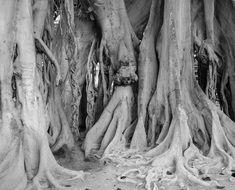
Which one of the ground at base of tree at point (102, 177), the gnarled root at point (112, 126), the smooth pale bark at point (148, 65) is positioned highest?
the smooth pale bark at point (148, 65)

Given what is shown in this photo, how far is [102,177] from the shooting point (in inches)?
148

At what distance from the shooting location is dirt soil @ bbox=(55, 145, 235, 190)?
3529 millimetres

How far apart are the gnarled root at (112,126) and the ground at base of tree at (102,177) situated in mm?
233

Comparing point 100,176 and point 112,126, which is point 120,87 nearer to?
point 112,126

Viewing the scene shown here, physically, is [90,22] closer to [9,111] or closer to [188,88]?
[188,88]

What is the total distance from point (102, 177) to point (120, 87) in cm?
168

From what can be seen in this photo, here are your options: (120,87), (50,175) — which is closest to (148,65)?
(120,87)

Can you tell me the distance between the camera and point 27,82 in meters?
3.91

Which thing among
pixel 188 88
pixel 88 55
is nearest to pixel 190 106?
pixel 188 88

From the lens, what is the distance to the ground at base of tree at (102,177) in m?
3.52

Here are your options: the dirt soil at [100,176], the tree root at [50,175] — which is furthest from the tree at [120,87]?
the dirt soil at [100,176]

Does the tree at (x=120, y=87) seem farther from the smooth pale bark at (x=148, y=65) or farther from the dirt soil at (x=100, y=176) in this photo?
the dirt soil at (x=100, y=176)

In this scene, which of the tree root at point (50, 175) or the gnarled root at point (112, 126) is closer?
the tree root at point (50, 175)

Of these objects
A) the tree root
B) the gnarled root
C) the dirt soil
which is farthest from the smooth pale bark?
the tree root
